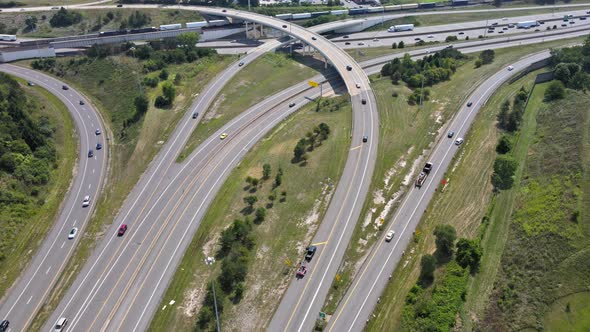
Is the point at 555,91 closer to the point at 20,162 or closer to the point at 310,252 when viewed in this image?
the point at 310,252

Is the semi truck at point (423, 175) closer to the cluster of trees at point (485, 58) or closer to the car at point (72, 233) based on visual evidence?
the cluster of trees at point (485, 58)

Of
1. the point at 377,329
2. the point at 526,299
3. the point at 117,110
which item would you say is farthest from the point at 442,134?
the point at 117,110

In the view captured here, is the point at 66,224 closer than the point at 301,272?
No

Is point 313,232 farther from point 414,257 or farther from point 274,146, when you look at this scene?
point 274,146

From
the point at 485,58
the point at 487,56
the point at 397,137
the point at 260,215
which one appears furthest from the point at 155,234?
the point at 487,56

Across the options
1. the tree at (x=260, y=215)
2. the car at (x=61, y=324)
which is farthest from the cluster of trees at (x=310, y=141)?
the car at (x=61, y=324)

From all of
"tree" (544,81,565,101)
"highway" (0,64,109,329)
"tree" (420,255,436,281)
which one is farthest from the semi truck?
"highway" (0,64,109,329)
